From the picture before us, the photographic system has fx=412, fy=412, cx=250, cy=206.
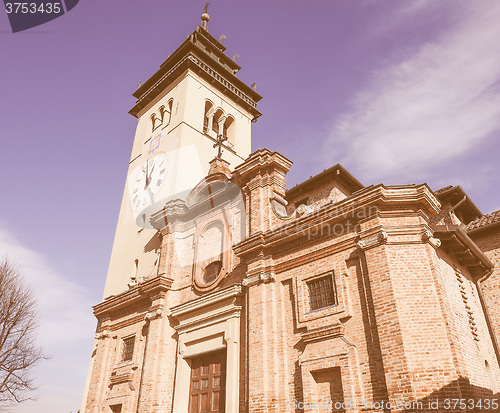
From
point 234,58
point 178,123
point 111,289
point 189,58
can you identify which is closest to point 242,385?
point 111,289

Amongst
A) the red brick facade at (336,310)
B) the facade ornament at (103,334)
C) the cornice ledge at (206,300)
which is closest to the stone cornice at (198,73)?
the red brick facade at (336,310)

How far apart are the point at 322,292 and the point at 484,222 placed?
866cm

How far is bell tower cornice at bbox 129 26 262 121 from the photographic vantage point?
26458 mm

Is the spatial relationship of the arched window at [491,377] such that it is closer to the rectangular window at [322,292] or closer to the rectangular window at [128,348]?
the rectangular window at [322,292]

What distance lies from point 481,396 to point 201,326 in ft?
27.1

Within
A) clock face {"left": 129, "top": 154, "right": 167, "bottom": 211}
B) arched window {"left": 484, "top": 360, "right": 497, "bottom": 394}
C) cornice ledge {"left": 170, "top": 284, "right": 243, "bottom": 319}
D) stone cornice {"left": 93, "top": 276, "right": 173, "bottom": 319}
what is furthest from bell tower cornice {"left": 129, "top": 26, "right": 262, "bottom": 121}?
arched window {"left": 484, "top": 360, "right": 497, "bottom": 394}

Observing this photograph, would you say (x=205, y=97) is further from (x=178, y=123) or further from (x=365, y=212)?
(x=365, y=212)

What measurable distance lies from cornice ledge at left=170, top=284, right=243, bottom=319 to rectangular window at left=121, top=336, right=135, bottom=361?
2.60m

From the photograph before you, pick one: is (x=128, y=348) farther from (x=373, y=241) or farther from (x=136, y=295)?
(x=373, y=241)

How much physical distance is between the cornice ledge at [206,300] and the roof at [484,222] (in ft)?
31.4

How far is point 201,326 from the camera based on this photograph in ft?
45.7

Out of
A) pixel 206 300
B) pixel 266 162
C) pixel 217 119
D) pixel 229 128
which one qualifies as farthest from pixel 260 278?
pixel 217 119

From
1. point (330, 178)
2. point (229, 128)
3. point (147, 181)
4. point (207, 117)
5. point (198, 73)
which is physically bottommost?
point (330, 178)

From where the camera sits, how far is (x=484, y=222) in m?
16.2
